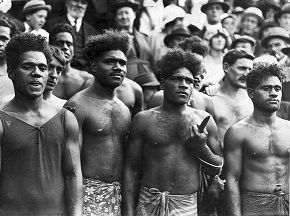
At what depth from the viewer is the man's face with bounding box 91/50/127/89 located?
624 cm

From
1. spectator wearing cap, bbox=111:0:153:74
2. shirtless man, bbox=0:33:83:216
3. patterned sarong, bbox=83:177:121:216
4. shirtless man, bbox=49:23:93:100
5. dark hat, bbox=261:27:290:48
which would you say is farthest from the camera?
dark hat, bbox=261:27:290:48

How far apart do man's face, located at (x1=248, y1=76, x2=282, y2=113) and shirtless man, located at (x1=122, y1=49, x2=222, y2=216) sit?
2.50 ft

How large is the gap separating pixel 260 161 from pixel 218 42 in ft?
12.0

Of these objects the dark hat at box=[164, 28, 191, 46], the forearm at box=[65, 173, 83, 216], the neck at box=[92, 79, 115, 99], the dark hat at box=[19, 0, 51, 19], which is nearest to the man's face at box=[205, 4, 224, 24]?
the dark hat at box=[164, 28, 191, 46]

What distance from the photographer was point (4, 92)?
714 centimetres

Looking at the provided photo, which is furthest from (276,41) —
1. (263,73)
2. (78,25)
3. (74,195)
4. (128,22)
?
(74,195)

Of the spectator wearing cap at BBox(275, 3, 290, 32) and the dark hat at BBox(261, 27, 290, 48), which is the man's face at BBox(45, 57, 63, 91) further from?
the spectator wearing cap at BBox(275, 3, 290, 32)

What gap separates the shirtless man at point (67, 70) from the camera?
25.8ft

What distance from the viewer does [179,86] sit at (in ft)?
20.1

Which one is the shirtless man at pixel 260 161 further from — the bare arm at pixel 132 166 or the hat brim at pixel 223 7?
the hat brim at pixel 223 7

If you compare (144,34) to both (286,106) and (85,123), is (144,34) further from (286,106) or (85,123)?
(85,123)

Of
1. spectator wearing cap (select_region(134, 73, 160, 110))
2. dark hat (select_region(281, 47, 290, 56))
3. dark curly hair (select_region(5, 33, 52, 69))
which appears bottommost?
dark curly hair (select_region(5, 33, 52, 69))

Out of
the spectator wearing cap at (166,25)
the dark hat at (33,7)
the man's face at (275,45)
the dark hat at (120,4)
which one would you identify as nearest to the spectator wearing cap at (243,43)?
the man's face at (275,45)

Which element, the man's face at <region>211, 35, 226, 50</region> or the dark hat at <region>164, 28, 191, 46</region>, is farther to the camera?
the man's face at <region>211, 35, 226, 50</region>
